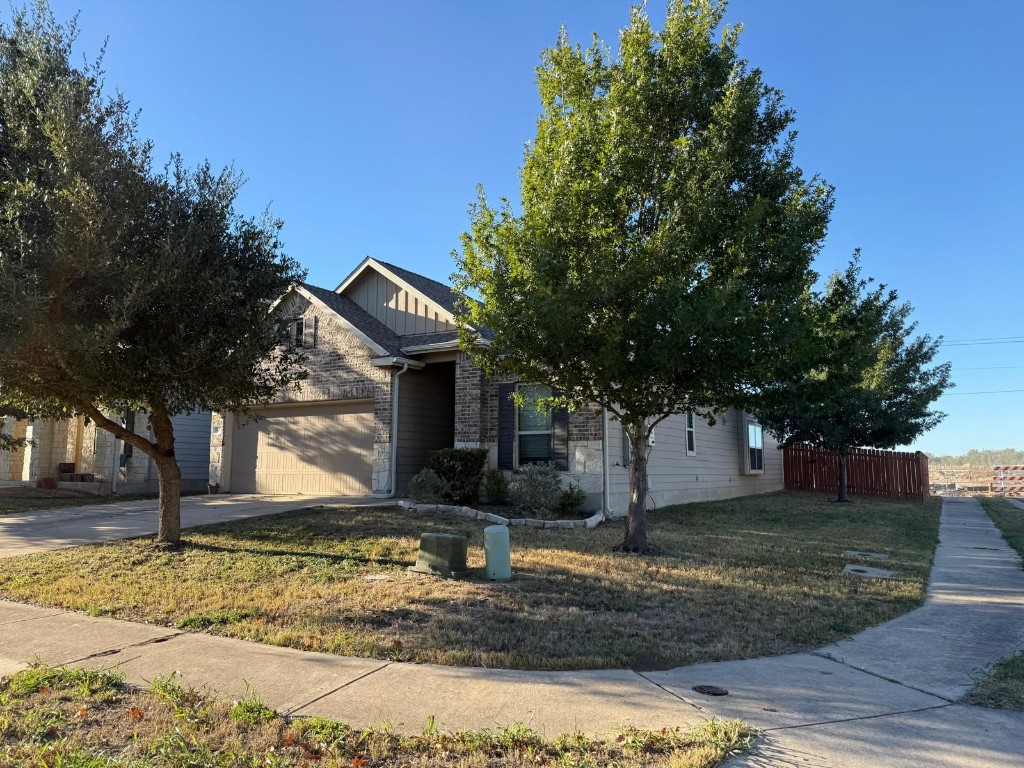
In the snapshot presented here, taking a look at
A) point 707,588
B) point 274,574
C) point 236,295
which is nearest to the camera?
point 707,588

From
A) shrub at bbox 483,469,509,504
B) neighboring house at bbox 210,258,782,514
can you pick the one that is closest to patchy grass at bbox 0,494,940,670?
shrub at bbox 483,469,509,504

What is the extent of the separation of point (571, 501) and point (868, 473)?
1731 cm

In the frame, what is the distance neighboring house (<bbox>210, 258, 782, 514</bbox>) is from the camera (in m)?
14.0

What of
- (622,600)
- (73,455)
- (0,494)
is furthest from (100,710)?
(73,455)

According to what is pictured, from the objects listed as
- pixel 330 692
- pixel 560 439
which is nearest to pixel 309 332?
pixel 560 439

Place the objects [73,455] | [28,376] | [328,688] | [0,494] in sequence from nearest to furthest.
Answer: [328,688] < [28,376] < [0,494] < [73,455]

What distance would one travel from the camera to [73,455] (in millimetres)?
20641

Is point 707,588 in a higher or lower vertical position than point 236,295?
lower

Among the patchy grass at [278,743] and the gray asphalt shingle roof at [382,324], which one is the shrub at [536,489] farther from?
the patchy grass at [278,743]

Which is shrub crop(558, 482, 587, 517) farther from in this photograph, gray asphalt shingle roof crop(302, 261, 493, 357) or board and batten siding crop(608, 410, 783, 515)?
gray asphalt shingle roof crop(302, 261, 493, 357)

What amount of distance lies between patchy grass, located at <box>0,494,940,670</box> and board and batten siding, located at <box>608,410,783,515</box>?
1934 millimetres

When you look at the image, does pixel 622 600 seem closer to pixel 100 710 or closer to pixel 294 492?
pixel 100 710

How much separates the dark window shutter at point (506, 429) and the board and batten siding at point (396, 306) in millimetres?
2670

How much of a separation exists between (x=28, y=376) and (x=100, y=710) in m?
6.44
